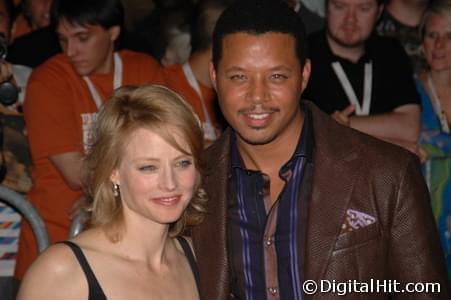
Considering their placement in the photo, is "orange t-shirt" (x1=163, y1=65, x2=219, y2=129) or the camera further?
"orange t-shirt" (x1=163, y1=65, x2=219, y2=129)

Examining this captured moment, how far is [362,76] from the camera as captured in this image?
5.16m

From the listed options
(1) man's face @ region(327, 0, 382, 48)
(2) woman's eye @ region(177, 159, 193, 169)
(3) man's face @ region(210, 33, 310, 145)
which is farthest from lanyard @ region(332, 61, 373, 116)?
(2) woman's eye @ region(177, 159, 193, 169)

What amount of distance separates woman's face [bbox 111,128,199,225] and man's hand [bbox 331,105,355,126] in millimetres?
2130

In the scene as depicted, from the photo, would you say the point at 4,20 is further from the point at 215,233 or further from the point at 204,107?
the point at 215,233

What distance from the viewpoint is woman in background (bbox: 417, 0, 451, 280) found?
5223 millimetres

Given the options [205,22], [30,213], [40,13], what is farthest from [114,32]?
[30,213]

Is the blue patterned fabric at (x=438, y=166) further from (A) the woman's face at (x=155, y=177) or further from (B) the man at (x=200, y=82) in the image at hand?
(A) the woman's face at (x=155, y=177)

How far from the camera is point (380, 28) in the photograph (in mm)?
5562

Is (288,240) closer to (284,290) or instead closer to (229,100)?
(284,290)

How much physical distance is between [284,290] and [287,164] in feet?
1.50

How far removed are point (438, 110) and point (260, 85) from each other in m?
2.51

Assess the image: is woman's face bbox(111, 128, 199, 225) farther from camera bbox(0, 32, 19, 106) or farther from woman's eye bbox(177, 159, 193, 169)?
camera bbox(0, 32, 19, 106)
